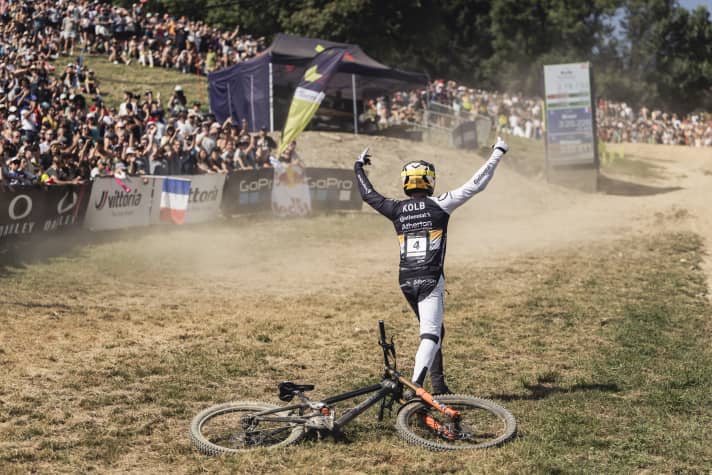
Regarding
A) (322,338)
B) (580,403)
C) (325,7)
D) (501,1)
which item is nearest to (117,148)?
(322,338)

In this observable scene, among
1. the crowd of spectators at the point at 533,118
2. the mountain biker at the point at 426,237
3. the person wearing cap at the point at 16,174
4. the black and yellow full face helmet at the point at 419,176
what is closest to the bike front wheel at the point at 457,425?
the mountain biker at the point at 426,237

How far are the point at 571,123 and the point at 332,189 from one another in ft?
38.7

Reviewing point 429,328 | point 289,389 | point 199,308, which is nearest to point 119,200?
point 199,308

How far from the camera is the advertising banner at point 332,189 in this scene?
2511 cm

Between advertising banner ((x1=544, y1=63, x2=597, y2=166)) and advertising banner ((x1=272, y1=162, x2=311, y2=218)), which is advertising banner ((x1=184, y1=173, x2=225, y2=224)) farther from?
advertising banner ((x1=544, y1=63, x2=597, y2=166))

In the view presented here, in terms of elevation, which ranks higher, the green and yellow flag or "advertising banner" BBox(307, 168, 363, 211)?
the green and yellow flag

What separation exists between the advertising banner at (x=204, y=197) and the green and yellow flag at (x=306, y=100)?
3.31m

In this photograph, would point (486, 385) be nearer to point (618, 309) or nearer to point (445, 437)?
point (445, 437)

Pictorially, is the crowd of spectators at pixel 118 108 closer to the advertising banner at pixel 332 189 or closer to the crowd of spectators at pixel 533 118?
the crowd of spectators at pixel 533 118

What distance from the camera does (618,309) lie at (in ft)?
45.4

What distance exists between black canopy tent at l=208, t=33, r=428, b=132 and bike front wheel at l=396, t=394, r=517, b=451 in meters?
23.5

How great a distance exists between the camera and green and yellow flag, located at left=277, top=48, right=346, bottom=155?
25.1 metres

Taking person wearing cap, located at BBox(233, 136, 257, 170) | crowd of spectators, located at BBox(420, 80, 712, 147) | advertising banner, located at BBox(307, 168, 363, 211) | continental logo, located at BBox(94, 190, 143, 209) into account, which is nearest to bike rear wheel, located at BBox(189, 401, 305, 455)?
continental logo, located at BBox(94, 190, 143, 209)

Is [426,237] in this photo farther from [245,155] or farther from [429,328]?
[245,155]
